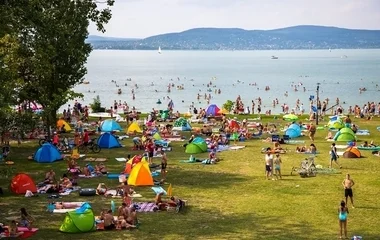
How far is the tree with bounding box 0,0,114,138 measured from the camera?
2206 cm

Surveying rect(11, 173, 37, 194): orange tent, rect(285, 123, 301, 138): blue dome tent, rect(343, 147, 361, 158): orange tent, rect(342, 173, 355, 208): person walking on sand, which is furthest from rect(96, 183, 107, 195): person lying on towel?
rect(285, 123, 301, 138): blue dome tent

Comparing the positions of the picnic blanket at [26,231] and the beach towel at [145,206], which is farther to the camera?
the beach towel at [145,206]

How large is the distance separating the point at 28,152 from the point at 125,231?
16.6 meters

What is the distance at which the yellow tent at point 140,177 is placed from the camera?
78.0 ft

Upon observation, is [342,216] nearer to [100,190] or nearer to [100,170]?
[100,190]

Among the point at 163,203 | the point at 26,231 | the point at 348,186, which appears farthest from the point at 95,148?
the point at 348,186

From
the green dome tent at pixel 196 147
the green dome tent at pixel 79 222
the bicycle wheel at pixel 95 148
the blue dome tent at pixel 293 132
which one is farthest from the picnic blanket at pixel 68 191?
the blue dome tent at pixel 293 132

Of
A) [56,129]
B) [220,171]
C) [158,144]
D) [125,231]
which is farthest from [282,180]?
[56,129]

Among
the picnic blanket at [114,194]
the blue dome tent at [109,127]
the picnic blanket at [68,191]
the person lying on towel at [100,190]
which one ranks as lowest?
the picnic blanket at [114,194]

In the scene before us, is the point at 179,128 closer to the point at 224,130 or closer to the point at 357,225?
the point at 224,130

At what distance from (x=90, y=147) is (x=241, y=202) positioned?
14.3 metres

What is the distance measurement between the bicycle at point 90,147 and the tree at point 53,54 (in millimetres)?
2594

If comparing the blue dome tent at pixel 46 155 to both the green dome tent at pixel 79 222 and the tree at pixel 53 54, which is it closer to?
the tree at pixel 53 54

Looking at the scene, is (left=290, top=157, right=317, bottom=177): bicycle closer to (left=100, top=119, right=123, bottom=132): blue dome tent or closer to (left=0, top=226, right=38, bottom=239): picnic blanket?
(left=0, top=226, right=38, bottom=239): picnic blanket
